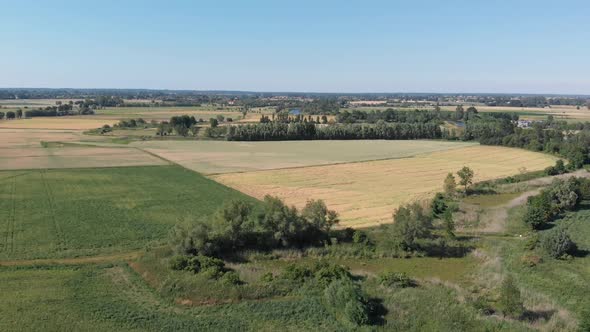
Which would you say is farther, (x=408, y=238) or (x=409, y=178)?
(x=409, y=178)

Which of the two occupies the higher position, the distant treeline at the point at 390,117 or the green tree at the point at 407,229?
the distant treeline at the point at 390,117

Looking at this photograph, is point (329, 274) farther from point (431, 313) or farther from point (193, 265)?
point (193, 265)

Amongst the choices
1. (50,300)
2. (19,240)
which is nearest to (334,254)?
(50,300)

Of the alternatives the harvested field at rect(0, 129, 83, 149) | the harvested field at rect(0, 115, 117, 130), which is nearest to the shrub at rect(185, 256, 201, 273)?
the harvested field at rect(0, 129, 83, 149)

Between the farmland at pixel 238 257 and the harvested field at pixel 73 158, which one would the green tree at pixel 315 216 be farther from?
the harvested field at pixel 73 158

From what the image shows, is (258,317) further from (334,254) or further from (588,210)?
(588,210)

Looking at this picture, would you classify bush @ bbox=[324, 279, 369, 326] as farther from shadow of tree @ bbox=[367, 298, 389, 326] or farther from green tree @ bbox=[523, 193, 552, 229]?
green tree @ bbox=[523, 193, 552, 229]

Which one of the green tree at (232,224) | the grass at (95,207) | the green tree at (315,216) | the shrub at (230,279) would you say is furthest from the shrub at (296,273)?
the grass at (95,207)
